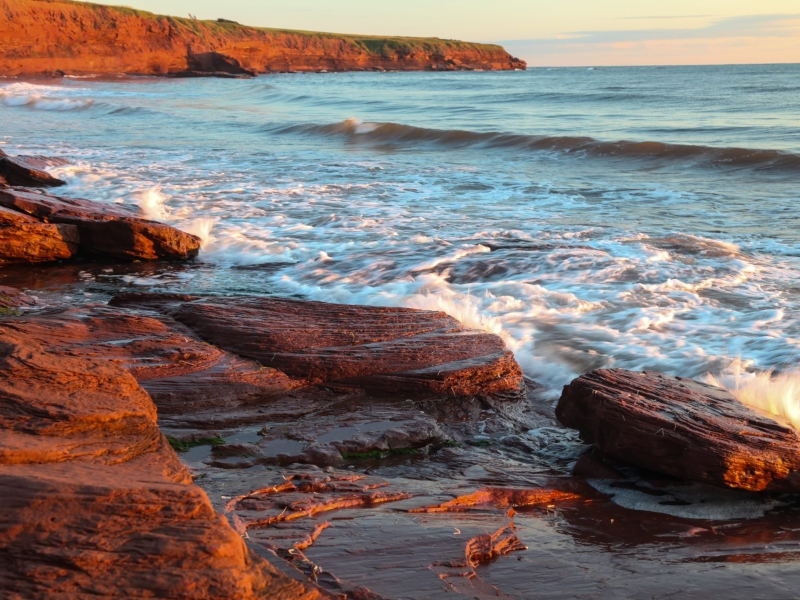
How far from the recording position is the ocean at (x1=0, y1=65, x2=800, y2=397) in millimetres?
5707

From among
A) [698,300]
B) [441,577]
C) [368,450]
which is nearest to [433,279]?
[698,300]

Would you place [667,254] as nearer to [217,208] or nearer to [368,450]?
[368,450]

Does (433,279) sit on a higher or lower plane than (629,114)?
lower

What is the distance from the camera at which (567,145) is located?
1759 cm

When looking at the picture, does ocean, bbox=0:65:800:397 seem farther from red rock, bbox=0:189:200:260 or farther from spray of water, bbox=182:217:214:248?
red rock, bbox=0:189:200:260

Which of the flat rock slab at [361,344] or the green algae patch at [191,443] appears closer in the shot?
→ the green algae patch at [191,443]

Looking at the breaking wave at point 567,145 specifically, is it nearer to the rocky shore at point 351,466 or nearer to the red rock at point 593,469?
the rocky shore at point 351,466

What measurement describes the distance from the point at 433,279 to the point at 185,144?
521 inches

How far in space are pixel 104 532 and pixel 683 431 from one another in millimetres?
2438

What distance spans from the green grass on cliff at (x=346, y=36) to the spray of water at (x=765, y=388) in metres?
75.0

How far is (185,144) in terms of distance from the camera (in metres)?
18.5

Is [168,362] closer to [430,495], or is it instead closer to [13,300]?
[430,495]

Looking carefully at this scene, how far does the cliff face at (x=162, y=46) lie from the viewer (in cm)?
6159

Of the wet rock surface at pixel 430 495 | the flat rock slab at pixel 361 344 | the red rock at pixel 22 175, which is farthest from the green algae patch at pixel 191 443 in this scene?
the red rock at pixel 22 175
